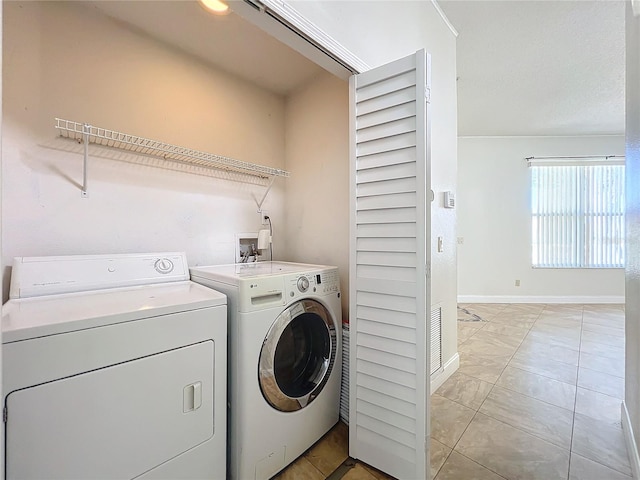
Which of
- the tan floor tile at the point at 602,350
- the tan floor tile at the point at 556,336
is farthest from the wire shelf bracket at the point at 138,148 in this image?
the tan floor tile at the point at 602,350

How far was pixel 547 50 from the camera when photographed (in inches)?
98.0

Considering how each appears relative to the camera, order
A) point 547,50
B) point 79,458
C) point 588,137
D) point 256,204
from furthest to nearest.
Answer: point 588,137 → point 547,50 → point 256,204 → point 79,458

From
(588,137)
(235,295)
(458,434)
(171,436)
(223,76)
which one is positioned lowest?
(458,434)

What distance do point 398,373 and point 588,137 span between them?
5454 mm

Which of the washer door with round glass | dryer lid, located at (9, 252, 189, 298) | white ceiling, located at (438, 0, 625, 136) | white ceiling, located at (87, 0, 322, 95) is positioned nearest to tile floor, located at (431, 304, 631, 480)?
the washer door with round glass

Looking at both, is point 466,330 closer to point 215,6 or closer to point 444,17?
point 444,17

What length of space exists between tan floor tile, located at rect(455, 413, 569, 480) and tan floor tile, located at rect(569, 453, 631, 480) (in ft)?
0.09

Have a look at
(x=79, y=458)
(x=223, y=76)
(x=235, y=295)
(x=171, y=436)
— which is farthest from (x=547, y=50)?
(x=79, y=458)

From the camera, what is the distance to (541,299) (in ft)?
15.2

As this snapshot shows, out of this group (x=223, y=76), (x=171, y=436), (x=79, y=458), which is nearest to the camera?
(x=79, y=458)

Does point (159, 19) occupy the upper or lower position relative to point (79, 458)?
upper

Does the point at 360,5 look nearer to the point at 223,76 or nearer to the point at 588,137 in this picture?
the point at 223,76

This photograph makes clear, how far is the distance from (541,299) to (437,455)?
4.27m

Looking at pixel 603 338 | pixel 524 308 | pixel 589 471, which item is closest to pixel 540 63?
pixel 603 338
